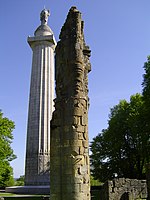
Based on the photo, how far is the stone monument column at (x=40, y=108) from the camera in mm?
32438

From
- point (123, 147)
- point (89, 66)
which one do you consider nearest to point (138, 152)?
point (123, 147)

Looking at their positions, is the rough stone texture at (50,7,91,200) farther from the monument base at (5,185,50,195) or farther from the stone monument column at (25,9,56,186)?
the stone monument column at (25,9,56,186)

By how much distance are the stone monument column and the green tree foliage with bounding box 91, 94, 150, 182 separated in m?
5.98

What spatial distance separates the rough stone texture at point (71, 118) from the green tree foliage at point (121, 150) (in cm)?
2155

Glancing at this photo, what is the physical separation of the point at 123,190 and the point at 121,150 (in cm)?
1381

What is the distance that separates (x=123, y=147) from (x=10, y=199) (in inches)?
589

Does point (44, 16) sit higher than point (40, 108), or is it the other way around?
point (44, 16)

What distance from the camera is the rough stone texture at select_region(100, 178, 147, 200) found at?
52.6 ft

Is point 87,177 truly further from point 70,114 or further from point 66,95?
point 66,95

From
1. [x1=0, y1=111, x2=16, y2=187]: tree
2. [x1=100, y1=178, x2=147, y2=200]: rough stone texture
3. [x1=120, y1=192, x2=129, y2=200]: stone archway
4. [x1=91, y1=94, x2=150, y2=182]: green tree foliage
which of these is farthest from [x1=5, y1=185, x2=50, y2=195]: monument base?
[x1=120, y1=192, x2=129, y2=200]: stone archway

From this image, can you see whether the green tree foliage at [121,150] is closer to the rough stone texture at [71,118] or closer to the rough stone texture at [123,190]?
the rough stone texture at [123,190]

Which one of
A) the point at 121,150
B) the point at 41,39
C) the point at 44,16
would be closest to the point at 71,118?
the point at 121,150

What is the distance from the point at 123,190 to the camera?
17.5m

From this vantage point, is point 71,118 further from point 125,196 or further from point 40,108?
point 40,108
